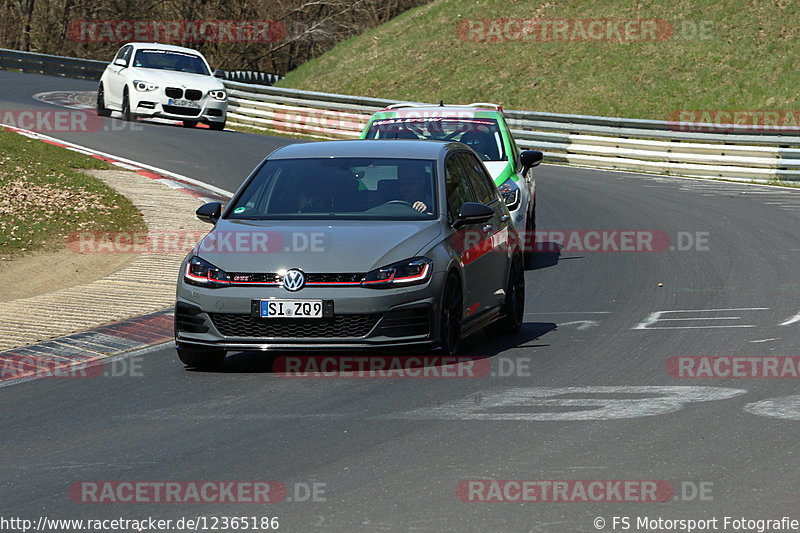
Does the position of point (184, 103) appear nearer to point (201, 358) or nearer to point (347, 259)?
point (201, 358)

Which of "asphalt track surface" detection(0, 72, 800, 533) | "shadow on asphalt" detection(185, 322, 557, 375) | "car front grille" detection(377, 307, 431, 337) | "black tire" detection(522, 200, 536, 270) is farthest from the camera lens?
"black tire" detection(522, 200, 536, 270)

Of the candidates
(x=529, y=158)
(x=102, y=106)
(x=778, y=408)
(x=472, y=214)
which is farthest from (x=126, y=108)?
(x=778, y=408)

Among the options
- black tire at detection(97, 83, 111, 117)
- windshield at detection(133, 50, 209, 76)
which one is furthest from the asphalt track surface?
black tire at detection(97, 83, 111, 117)

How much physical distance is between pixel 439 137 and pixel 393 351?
6.70m

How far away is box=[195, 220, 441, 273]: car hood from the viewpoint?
9.48m

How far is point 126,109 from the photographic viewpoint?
1185 inches

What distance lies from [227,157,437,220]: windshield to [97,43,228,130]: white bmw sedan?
1945 cm

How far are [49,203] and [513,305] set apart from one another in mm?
9202

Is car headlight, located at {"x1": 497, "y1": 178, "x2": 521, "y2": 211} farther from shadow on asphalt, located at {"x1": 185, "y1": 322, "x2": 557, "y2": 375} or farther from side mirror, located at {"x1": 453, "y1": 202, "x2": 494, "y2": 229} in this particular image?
side mirror, located at {"x1": 453, "y1": 202, "x2": 494, "y2": 229}

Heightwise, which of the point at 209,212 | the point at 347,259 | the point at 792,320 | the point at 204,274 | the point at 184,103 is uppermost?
the point at 209,212

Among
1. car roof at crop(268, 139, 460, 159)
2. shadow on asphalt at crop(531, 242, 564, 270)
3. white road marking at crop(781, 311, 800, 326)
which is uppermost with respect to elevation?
car roof at crop(268, 139, 460, 159)

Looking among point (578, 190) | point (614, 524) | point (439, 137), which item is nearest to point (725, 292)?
point (439, 137)

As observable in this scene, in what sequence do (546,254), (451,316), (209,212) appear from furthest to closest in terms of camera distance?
(546,254) → (209,212) → (451,316)

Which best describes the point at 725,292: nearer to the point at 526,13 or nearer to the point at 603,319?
the point at 603,319
